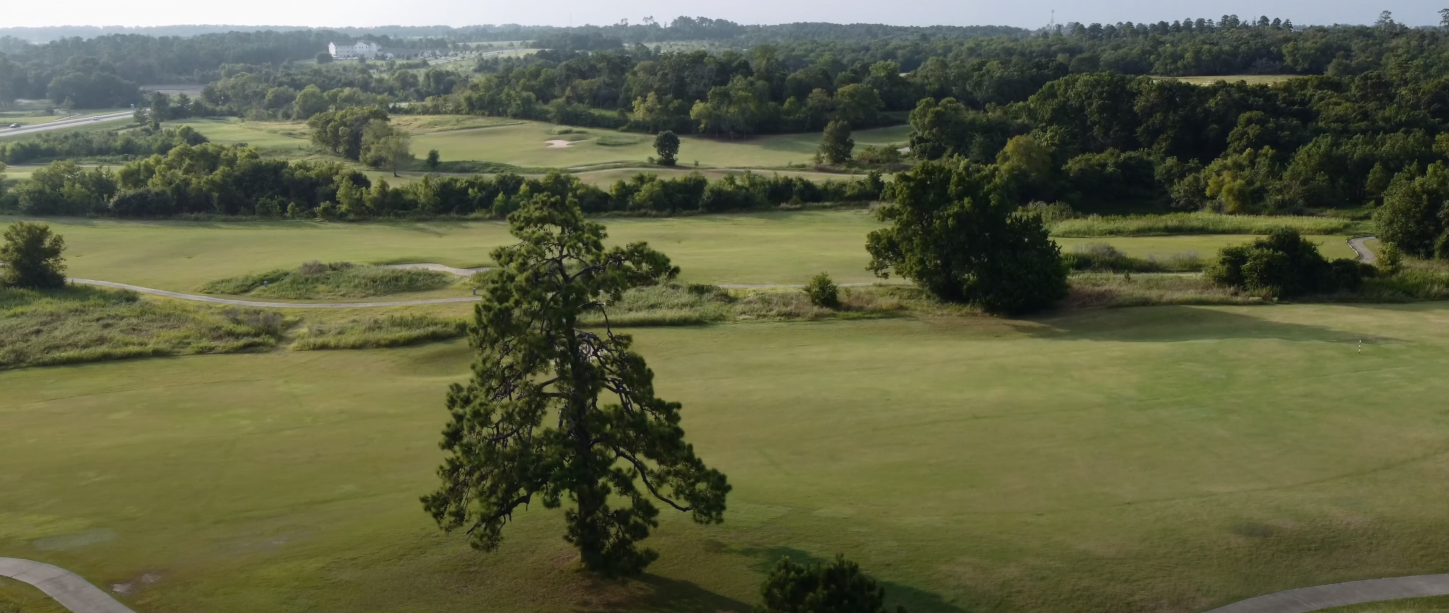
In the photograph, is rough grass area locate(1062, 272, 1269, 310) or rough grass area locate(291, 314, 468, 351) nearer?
rough grass area locate(291, 314, 468, 351)

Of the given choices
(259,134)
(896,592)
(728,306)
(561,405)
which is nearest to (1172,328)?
(728,306)

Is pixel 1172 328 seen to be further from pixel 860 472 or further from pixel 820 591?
pixel 820 591

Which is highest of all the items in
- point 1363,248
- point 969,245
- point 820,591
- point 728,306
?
point 820,591

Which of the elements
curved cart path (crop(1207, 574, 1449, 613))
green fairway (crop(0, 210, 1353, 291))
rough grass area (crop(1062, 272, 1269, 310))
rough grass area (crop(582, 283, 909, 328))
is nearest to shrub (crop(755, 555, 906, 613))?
curved cart path (crop(1207, 574, 1449, 613))

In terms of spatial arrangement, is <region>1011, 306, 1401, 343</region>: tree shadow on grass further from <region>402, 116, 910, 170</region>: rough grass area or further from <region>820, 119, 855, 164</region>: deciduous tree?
<region>402, 116, 910, 170</region>: rough grass area

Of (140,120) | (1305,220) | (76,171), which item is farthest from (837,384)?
(140,120)

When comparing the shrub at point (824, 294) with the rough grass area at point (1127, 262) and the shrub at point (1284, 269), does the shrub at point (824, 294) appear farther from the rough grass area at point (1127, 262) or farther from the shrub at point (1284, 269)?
the shrub at point (1284, 269)
